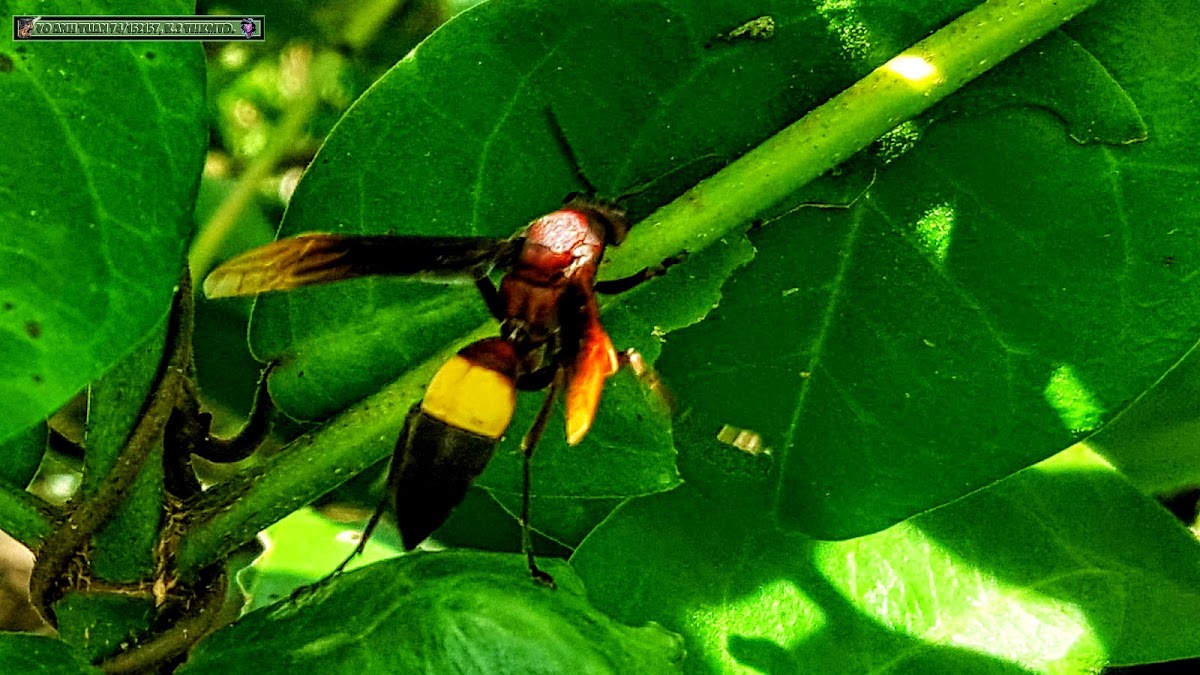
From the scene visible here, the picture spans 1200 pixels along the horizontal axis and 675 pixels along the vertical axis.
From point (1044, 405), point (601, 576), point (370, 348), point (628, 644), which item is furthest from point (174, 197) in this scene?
point (1044, 405)

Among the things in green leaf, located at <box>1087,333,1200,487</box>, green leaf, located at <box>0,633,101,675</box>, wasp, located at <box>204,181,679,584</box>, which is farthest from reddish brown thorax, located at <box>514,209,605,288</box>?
green leaf, located at <box>1087,333,1200,487</box>

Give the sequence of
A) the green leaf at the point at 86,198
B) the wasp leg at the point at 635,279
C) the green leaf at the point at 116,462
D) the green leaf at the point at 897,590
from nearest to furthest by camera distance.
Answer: the green leaf at the point at 86,198, the green leaf at the point at 116,462, the wasp leg at the point at 635,279, the green leaf at the point at 897,590

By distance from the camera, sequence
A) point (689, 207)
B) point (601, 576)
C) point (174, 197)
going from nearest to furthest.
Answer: point (174, 197) < point (689, 207) < point (601, 576)

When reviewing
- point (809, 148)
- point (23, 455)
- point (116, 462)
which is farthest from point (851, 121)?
point (23, 455)

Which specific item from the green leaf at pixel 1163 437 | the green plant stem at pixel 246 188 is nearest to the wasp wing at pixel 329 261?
the green plant stem at pixel 246 188

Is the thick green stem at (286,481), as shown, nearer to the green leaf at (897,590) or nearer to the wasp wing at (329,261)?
the wasp wing at (329,261)

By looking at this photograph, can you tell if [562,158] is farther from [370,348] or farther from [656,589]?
[656,589]
